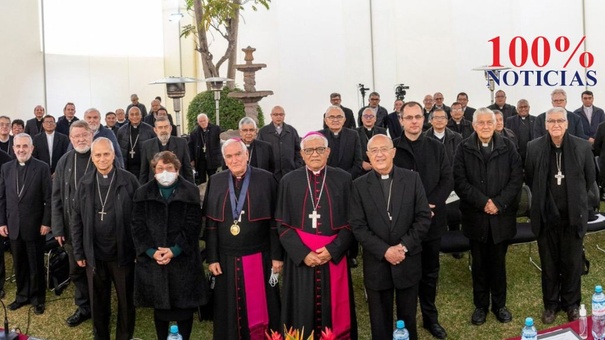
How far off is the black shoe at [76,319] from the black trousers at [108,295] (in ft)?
2.06

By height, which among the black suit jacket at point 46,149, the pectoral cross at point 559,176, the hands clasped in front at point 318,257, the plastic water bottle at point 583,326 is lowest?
the plastic water bottle at point 583,326

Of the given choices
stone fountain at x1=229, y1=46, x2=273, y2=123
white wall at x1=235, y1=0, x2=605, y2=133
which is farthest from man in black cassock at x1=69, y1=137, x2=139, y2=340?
white wall at x1=235, y1=0, x2=605, y2=133

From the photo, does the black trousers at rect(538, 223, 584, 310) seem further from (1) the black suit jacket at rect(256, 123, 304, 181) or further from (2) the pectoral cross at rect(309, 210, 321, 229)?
(1) the black suit jacket at rect(256, 123, 304, 181)

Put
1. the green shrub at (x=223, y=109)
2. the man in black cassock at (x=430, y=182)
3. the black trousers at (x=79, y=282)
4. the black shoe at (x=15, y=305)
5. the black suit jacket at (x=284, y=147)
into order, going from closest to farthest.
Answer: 1. the man in black cassock at (x=430, y=182)
2. the black trousers at (x=79, y=282)
3. the black shoe at (x=15, y=305)
4. the black suit jacket at (x=284, y=147)
5. the green shrub at (x=223, y=109)

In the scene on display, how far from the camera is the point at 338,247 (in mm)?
3773

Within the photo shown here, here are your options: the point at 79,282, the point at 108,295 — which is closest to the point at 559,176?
the point at 108,295

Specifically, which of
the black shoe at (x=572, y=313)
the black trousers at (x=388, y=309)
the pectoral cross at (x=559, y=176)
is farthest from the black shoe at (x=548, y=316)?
the black trousers at (x=388, y=309)

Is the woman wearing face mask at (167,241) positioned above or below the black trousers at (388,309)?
above

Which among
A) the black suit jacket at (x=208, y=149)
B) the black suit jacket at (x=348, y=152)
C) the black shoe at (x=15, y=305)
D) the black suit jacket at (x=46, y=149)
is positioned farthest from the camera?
the black suit jacket at (x=208, y=149)

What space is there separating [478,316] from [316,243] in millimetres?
1593

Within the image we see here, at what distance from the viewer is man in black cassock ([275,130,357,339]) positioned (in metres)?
Result: 3.78

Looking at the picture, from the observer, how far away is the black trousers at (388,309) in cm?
389

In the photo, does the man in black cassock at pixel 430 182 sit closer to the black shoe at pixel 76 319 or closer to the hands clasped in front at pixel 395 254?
the hands clasped in front at pixel 395 254

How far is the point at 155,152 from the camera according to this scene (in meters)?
6.31
